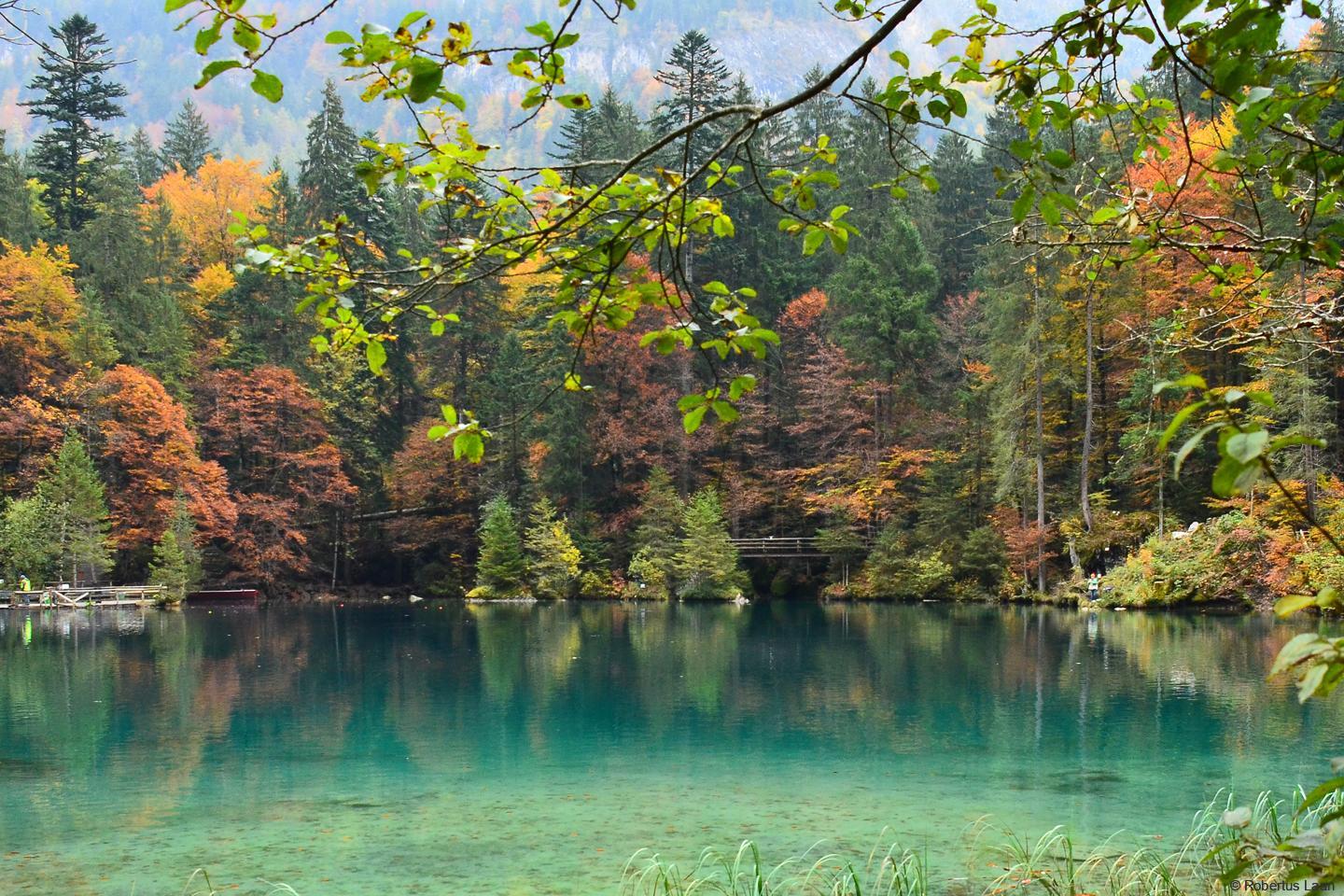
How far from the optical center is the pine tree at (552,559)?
32.0 metres

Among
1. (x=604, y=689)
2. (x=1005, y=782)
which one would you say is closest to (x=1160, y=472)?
(x=604, y=689)

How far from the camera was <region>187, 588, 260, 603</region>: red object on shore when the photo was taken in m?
32.1

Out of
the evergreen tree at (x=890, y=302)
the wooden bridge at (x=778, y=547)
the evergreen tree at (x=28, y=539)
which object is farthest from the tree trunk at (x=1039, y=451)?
the evergreen tree at (x=28, y=539)

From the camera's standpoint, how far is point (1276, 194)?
2963mm

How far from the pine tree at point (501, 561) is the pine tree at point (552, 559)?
1.28 feet

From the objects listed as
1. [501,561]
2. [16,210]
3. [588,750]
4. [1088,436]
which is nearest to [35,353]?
[16,210]

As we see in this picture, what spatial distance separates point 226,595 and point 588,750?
2523 cm

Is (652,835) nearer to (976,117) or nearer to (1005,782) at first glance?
(1005,782)

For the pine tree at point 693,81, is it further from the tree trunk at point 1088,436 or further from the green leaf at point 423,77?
the green leaf at point 423,77

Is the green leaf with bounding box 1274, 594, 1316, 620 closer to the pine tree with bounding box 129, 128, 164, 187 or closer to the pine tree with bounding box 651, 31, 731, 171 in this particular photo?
the pine tree with bounding box 651, 31, 731, 171

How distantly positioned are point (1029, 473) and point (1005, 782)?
64.8 feet

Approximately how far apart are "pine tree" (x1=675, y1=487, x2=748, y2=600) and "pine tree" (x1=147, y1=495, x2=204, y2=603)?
43.5 ft

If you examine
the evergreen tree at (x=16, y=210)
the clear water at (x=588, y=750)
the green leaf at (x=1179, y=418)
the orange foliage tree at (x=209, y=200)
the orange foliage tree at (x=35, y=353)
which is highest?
the orange foliage tree at (x=209, y=200)

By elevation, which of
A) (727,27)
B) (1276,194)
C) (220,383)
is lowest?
(1276,194)
